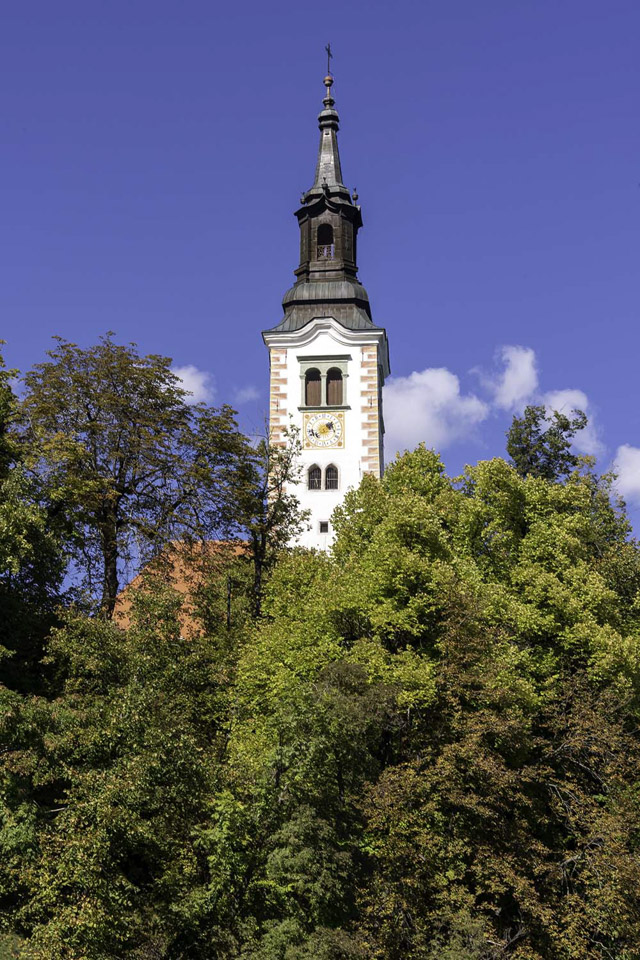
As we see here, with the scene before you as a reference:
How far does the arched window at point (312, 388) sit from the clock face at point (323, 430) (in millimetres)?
603

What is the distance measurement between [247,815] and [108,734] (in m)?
2.89

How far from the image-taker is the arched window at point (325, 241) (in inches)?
1767

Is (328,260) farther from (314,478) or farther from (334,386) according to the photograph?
(314,478)

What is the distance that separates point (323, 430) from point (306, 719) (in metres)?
21.8

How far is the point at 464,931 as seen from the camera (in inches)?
734

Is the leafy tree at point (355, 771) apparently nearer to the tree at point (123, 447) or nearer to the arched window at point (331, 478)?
the tree at point (123, 447)

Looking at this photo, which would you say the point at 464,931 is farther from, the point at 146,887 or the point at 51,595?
the point at 51,595

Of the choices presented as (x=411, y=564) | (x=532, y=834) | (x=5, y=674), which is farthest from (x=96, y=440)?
(x=532, y=834)

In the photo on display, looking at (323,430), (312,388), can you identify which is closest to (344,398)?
(312,388)

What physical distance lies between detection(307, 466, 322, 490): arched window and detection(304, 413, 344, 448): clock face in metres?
0.91

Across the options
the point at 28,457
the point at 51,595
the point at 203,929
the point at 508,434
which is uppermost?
the point at 508,434

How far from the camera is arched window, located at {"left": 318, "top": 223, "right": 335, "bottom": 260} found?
44.9 m

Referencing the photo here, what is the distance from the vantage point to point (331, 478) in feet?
133

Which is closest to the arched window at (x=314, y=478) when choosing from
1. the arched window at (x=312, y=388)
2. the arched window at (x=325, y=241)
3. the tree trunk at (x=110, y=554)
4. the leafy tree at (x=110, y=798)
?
the arched window at (x=312, y=388)
